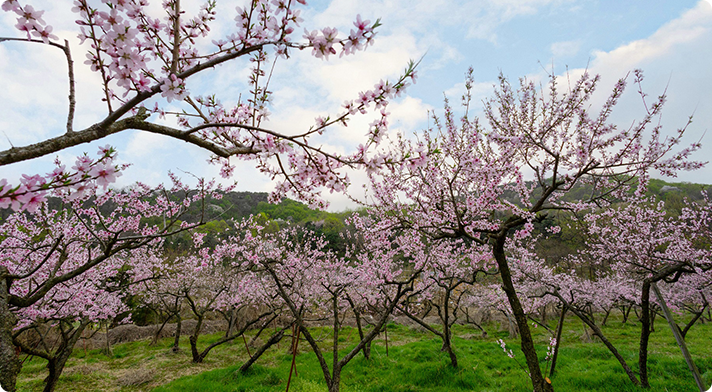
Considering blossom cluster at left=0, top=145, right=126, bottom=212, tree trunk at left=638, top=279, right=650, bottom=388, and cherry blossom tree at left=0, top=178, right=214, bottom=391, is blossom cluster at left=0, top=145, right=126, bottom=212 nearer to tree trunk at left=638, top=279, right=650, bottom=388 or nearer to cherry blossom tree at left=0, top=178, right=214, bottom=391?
cherry blossom tree at left=0, top=178, right=214, bottom=391

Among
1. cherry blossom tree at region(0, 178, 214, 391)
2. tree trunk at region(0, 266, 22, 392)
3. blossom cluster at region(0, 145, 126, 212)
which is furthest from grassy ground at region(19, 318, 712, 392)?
blossom cluster at region(0, 145, 126, 212)

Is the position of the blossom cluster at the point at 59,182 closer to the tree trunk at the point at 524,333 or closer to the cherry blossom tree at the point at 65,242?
the cherry blossom tree at the point at 65,242

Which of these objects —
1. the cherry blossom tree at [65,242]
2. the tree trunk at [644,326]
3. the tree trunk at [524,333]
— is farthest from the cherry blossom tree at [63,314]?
the tree trunk at [644,326]

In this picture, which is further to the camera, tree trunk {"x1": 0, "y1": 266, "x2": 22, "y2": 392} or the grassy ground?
the grassy ground

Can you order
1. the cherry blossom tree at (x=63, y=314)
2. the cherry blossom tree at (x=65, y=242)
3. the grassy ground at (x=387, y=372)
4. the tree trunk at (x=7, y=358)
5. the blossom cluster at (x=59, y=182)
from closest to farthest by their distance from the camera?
the blossom cluster at (x=59, y=182) → the tree trunk at (x=7, y=358) → the cherry blossom tree at (x=65, y=242) → the cherry blossom tree at (x=63, y=314) → the grassy ground at (x=387, y=372)

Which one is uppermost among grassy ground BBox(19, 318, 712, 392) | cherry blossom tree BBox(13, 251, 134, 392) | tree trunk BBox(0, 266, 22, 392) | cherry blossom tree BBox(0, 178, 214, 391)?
cherry blossom tree BBox(0, 178, 214, 391)

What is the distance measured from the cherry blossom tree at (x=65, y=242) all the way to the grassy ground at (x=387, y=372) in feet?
11.1

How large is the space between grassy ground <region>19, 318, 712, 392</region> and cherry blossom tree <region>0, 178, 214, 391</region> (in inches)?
133

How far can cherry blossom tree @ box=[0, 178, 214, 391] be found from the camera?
2.80 meters

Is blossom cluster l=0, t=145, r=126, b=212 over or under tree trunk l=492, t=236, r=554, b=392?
over

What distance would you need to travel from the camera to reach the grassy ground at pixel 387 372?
22.5 ft

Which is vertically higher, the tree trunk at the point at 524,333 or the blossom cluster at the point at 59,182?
the blossom cluster at the point at 59,182

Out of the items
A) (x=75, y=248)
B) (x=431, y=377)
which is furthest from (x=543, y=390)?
(x=75, y=248)

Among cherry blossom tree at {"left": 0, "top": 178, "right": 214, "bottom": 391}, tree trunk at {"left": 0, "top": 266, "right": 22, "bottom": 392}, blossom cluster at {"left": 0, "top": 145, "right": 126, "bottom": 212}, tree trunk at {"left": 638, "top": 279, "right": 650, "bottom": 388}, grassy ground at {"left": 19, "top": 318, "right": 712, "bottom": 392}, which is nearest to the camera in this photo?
blossom cluster at {"left": 0, "top": 145, "right": 126, "bottom": 212}
